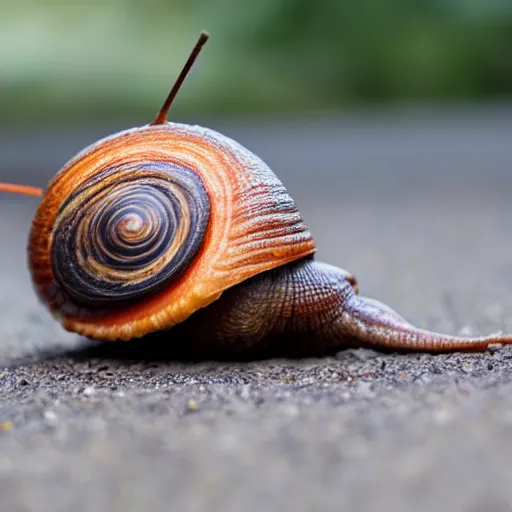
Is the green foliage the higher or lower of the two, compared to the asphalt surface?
higher

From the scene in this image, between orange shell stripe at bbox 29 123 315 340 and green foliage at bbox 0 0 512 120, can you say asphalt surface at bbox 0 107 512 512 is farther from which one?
green foliage at bbox 0 0 512 120

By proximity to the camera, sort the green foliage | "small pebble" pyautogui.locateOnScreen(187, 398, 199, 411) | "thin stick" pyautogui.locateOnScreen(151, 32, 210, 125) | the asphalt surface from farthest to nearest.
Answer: the green foliage < "thin stick" pyautogui.locateOnScreen(151, 32, 210, 125) < "small pebble" pyautogui.locateOnScreen(187, 398, 199, 411) < the asphalt surface

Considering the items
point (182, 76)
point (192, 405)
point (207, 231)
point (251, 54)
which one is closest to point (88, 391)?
point (192, 405)

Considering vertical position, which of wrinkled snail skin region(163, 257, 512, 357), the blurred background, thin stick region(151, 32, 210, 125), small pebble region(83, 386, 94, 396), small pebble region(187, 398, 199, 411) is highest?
the blurred background

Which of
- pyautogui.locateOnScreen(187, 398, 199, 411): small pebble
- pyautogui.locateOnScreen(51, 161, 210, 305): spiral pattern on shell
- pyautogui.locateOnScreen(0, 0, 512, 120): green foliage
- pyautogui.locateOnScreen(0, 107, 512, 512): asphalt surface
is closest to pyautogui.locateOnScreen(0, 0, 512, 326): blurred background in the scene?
pyautogui.locateOnScreen(0, 0, 512, 120): green foliage

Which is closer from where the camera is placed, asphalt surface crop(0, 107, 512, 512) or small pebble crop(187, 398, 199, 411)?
asphalt surface crop(0, 107, 512, 512)

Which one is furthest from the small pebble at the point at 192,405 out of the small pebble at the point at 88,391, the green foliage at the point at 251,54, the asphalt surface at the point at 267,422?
the green foliage at the point at 251,54

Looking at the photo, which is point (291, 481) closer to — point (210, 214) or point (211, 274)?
point (211, 274)

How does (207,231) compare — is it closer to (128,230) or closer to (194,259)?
(194,259)
